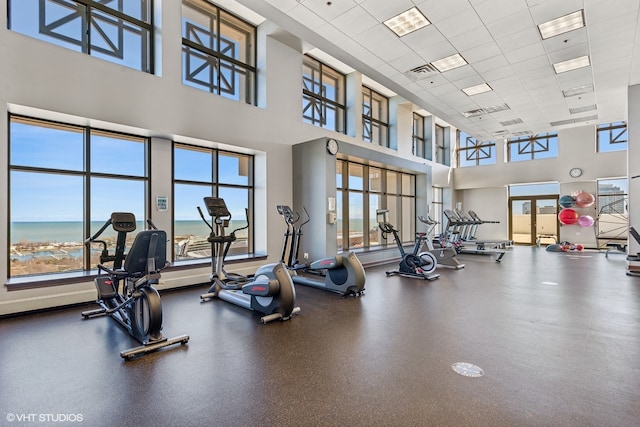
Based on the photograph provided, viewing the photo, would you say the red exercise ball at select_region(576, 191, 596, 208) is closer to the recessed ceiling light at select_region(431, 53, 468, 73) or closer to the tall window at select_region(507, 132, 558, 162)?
the tall window at select_region(507, 132, 558, 162)

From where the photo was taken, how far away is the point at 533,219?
13.1 m

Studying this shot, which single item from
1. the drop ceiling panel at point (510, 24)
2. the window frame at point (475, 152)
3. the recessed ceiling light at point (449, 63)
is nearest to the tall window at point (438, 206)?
the window frame at point (475, 152)

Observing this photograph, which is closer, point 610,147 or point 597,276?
point 597,276

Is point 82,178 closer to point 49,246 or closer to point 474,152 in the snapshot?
point 49,246

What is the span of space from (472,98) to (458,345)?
6.44m

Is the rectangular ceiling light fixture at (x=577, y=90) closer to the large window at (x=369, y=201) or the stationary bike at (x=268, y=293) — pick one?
the large window at (x=369, y=201)

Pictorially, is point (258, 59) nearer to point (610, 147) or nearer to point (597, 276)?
point (597, 276)

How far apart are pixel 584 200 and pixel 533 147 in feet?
9.59

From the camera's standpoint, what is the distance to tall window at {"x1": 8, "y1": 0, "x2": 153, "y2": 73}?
4.35 m

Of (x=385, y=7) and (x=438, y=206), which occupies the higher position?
(x=385, y=7)

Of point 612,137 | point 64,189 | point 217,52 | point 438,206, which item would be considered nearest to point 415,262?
point 217,52

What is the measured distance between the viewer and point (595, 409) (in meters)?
1.96

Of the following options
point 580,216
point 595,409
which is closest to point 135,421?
point 595,409

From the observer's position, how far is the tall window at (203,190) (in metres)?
5.85
